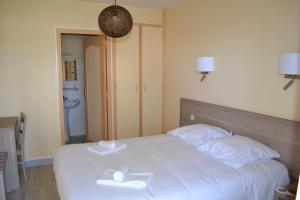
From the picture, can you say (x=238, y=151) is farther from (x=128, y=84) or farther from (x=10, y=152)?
(x=10, y=152)

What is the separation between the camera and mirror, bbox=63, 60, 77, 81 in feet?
16.8

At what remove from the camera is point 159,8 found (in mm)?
4344

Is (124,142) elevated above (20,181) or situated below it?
above

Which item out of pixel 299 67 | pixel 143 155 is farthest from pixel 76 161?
pixel 299 67

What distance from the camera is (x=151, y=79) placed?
14.8 ft

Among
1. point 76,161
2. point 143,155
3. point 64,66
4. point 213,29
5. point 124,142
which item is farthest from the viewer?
point 64,66

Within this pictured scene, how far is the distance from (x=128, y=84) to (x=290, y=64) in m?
2.71

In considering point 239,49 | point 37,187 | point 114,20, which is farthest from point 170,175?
point 37,187

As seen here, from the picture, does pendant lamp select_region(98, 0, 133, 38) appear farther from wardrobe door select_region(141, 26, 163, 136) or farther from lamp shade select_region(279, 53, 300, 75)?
wardrobe door select_region(141, 26, 163, 136)

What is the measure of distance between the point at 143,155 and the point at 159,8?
2.80m

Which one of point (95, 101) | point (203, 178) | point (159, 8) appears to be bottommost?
point (203, 178)

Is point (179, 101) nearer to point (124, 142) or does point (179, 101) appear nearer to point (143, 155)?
point (124, 142)

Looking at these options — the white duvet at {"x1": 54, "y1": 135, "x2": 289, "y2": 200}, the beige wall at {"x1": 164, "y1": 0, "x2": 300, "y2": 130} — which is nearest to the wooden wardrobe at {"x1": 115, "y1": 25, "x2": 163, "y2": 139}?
the beige wall at {"x1": 164, "y1": 0, "x2": 300, "y2": 130}

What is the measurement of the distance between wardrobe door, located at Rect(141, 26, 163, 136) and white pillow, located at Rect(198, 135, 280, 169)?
2.10m
